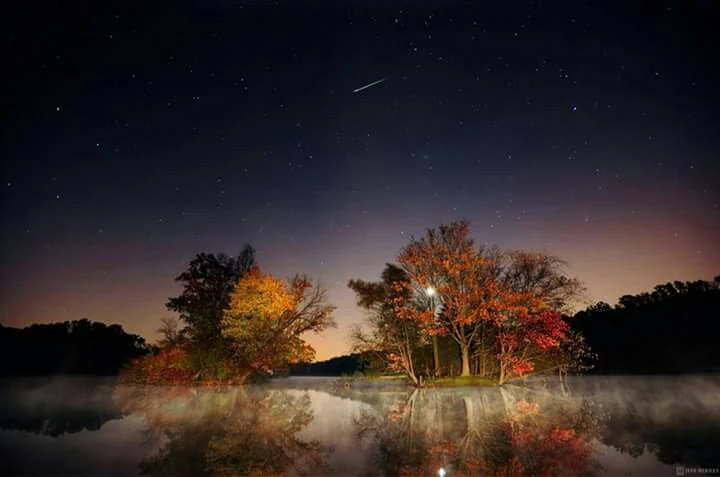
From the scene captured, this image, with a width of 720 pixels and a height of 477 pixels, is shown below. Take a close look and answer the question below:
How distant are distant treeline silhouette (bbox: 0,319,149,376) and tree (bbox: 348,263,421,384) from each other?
57.7 metres

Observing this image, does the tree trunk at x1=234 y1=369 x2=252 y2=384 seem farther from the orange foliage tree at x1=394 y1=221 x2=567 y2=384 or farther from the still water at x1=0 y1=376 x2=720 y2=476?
the still water at x1=0 y1=376 x2=720 y2=476

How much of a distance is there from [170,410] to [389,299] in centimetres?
1774

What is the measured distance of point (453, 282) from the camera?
94.6 feet

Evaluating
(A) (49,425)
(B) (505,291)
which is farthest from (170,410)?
(B) (505,291)

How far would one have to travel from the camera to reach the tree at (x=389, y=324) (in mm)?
31094

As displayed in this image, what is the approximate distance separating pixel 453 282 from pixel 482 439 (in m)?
20.3

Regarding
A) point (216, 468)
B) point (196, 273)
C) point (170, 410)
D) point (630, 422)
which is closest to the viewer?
point (216, 468)

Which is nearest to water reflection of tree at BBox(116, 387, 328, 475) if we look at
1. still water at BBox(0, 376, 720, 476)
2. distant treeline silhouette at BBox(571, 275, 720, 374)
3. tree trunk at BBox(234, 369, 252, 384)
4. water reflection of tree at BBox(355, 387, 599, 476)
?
still water at BBox(0, 376, 720, 476)

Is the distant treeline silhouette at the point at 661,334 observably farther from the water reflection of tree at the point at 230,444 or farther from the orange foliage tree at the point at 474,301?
the water reflection of tree at the point at 230,444

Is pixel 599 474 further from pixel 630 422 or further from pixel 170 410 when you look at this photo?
pixel 170 410

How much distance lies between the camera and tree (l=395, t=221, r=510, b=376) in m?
27.7

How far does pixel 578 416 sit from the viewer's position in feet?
42.3

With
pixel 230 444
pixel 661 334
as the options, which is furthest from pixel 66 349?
pixel 661 334

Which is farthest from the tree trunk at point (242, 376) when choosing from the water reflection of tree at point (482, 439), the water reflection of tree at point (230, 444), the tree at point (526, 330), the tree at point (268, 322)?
the water reflection of tree at point (482, 439)
